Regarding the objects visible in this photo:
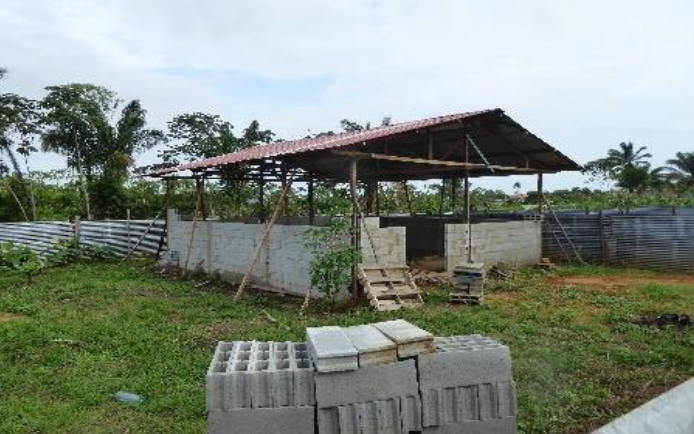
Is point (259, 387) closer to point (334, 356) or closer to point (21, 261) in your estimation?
point (334, 356)

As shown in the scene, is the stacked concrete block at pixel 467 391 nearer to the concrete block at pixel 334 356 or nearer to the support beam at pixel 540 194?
the concrete block at pixel 334 356

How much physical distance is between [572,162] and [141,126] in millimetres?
23817

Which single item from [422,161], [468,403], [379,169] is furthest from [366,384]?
[379,169]

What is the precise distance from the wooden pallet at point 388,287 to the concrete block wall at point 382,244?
42cm

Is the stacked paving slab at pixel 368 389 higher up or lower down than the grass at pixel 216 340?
higher up

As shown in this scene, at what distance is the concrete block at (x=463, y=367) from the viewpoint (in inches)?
156

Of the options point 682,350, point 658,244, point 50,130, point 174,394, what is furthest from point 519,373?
point 50,130

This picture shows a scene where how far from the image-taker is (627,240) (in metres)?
15.5

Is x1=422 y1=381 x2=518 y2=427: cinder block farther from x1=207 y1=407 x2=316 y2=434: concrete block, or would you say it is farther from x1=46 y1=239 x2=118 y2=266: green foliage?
x1=46 y1=239 x2=118 y2=266: green foliage

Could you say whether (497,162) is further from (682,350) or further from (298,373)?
(298,373)

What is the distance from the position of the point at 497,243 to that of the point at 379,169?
4.57 meters

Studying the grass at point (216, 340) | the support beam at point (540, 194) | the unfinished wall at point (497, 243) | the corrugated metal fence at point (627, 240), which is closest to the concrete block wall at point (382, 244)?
the grass at point (216, 340)

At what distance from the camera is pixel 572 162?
16.1 meters

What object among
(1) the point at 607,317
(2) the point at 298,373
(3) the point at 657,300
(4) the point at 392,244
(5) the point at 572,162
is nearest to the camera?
(2) the point at 298,373
